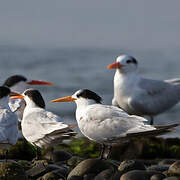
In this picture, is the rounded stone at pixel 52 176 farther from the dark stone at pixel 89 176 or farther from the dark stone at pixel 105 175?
the dark stone at pixel 105 175

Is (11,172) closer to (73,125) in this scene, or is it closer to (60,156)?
(73,125)

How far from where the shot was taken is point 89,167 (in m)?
5.10

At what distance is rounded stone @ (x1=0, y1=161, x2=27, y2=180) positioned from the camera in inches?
184

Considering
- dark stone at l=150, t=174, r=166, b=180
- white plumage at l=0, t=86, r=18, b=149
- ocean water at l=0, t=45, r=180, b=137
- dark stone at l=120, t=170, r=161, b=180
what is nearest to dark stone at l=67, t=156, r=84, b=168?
white plumage at l=0, t=86, r=18, b=149

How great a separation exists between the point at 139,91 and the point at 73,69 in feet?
42.0

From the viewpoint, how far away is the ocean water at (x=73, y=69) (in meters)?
13.8

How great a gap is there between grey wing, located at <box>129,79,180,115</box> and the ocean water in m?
0.69

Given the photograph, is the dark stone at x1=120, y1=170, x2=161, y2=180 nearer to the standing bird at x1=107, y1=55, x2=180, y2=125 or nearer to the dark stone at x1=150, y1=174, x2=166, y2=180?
the dark stone at x1=150, y1=174, x2=166, y2=180

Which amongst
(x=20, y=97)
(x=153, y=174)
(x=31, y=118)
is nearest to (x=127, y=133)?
(x=153, y=174)

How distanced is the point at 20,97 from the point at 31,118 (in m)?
1.08

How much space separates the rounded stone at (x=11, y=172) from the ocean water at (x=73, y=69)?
5.21 m

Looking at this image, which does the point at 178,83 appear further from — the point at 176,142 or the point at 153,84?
the point at 176,142

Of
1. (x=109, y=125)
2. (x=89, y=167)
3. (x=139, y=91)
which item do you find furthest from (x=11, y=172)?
(x=139, y=91)

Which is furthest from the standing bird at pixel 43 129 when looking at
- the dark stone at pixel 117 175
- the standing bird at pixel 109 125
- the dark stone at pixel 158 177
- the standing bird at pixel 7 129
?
the dark stone at pixel 158 177
